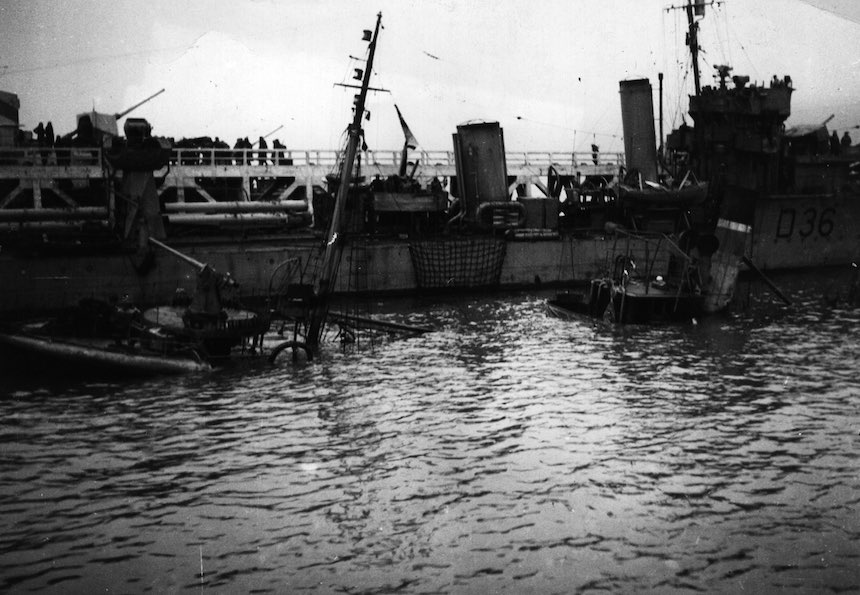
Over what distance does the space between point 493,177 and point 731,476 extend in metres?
37.9

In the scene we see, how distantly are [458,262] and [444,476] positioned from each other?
30634 millimetres

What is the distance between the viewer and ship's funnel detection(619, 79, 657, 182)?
5716 cm

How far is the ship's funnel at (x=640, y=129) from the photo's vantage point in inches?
2250

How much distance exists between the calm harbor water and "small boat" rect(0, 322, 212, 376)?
663 millimetres

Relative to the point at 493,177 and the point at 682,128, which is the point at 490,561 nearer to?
the point at 493,177

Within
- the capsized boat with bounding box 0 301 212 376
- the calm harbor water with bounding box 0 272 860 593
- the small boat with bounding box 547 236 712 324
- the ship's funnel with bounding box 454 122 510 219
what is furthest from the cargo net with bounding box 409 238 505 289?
the capsized boat with bounding box 0 301 212 376

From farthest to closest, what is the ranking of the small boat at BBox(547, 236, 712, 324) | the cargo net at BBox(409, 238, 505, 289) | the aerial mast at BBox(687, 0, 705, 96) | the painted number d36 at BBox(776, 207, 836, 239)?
1. the painted number d36 at BBox(776, 207, 836, 239)
2. the aerial mast at BBox(687, 0, 705, 96)
3. the cargo net at BBox(409, 238, 505, 289)
4. the small boat at BBox(547, 236, 712, 324)

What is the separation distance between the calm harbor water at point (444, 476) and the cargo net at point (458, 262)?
1775 centimetres

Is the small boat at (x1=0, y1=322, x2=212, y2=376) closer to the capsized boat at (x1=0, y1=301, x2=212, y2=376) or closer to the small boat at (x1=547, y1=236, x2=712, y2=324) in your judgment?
the capsized boat at (x1=0, y1=301, x2=212, y2=376)

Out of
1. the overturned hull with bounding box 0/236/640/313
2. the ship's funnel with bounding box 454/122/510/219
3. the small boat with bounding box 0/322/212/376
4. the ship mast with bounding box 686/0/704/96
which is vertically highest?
the ship mast with bounding box 686/0/704/96

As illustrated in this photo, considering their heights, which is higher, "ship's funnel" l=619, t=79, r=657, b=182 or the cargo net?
"ship's funnel" l=619, t=79, r=657, b=182

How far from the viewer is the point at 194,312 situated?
2602 cm

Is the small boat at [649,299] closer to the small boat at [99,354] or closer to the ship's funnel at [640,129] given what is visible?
the small boat at [99,354]

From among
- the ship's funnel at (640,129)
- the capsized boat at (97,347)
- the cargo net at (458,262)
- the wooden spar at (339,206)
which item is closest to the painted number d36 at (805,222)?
the ship's funnel at (640,129)
